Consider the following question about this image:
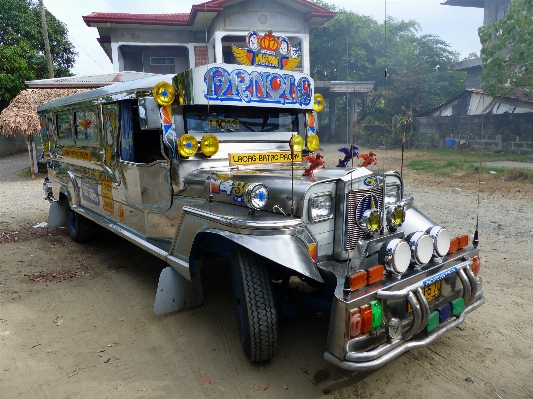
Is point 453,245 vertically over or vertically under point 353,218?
under

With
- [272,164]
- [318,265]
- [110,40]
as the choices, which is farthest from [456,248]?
[110,40]

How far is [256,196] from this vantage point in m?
3.03

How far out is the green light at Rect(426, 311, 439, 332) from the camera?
285 centimetres

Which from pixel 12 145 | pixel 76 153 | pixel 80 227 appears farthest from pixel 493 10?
pixel 12 145

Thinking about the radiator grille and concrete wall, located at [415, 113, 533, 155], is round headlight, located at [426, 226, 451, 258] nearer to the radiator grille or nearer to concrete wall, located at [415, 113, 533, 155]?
the radiator grille

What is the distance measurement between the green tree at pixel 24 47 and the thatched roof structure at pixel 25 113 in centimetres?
653

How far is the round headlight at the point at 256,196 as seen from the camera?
9.84 ft

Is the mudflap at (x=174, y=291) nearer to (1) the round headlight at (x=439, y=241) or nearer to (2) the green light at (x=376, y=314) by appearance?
(2) the green light at (x=376, y=314)

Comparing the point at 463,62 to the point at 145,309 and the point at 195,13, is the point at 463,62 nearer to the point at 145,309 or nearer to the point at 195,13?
the point at 195,13

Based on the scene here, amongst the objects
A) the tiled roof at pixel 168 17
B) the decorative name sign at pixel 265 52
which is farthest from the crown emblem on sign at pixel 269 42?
the tiled roof at pixel 168 17

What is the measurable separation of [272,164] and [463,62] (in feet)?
85.0

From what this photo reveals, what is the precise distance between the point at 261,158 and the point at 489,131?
16.0m

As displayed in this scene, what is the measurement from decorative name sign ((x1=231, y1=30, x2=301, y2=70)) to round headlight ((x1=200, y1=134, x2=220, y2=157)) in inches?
33.8

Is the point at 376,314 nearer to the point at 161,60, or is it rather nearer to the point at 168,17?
the point at 168,17
